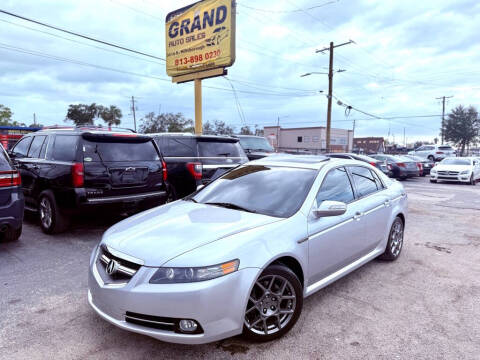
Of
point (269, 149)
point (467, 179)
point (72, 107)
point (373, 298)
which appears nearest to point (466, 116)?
point (467, 179)

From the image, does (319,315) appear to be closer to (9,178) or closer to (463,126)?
(9,178)

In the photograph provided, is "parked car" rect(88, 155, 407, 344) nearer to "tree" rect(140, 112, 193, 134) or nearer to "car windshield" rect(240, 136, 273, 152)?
"car windshield" rect(240, 136, 273, 152)

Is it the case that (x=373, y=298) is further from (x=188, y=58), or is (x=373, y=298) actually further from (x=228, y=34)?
(x=188, y=58)

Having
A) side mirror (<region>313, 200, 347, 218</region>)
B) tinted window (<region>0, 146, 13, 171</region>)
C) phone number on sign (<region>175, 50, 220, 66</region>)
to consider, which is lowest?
side mirror (<region>313, 200, 347, 218</region>)

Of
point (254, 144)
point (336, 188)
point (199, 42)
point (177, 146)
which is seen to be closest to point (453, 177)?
point (254, 144)

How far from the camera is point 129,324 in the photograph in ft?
8.08

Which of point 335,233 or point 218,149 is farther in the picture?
point 218,149

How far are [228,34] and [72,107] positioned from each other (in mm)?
61944

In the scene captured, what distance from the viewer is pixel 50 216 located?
5.71 meters

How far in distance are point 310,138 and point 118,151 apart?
5173cm

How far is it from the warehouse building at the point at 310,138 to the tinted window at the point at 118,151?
47.2m

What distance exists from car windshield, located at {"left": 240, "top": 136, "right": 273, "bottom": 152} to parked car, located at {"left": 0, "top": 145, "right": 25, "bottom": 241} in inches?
390

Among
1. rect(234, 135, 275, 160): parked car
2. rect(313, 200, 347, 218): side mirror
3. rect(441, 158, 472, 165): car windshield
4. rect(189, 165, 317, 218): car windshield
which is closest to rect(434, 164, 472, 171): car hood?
rect(441, 158, 472, 165): car windshield

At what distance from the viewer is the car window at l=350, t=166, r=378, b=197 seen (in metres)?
4.23
